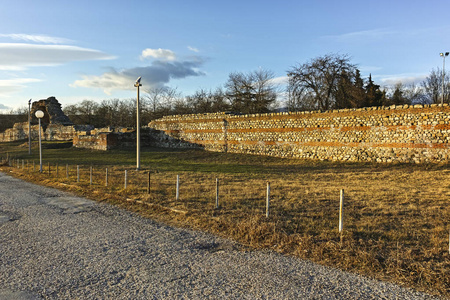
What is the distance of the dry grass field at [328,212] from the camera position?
Result: 5.01 meters

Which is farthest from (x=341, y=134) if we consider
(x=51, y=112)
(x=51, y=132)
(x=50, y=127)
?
(x=51, y=112)

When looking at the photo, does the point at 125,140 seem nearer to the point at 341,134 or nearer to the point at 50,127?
the point at 50,127

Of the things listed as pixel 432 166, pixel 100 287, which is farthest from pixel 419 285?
A: pixel 432 166

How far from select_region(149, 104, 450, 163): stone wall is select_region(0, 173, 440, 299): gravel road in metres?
14.6

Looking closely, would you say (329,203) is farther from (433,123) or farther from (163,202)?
(433,123)

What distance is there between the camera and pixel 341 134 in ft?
64.9

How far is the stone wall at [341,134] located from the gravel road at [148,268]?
14.6 metres

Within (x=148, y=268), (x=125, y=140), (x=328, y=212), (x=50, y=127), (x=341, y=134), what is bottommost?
(x=148, y=268)

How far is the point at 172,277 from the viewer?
451 cm

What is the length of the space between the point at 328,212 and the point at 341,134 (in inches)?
510

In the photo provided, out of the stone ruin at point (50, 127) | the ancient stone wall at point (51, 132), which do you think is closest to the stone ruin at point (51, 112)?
the stone ruin at point (50, 127)

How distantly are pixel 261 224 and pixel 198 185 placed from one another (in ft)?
18.4

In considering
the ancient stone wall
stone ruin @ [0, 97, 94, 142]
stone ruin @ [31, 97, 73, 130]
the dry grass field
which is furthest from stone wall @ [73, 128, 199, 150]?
stone ruin @ [31, 97, 73, 130]

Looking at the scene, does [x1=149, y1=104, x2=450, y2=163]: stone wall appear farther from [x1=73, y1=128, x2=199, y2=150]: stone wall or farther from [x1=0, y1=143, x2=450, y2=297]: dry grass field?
[x1=73, y1=128, x2=199, y2=150]: stone wall
